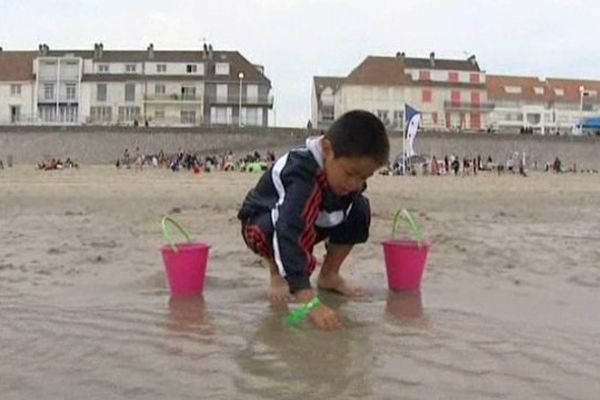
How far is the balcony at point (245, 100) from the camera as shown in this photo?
72500 mm

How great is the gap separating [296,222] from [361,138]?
46cm

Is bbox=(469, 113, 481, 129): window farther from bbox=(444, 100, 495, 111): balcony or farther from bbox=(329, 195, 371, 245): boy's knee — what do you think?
bbox=(329, 195, 371, 245): boy's knee

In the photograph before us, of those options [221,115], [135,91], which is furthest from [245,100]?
[135,91]

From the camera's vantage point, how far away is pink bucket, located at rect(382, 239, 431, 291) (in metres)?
4.10

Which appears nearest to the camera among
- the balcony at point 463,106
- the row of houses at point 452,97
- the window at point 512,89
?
the row of houses at point 452,97

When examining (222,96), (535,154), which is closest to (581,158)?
(535,154)

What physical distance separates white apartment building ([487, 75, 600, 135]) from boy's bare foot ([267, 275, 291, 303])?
82.0m

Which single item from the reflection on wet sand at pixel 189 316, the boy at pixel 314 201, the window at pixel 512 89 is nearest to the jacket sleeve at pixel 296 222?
the boy at pixel 314 201

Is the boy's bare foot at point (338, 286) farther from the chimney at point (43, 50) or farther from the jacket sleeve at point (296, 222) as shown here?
the chimney at point (43, 50)

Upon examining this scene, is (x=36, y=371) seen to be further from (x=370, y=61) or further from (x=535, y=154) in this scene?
(x=370, y=61)

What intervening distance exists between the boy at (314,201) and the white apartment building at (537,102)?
269ft

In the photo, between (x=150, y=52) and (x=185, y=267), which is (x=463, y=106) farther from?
(x=185, y=267)

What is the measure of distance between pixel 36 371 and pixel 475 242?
4.93 meters

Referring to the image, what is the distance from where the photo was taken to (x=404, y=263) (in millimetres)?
4160
